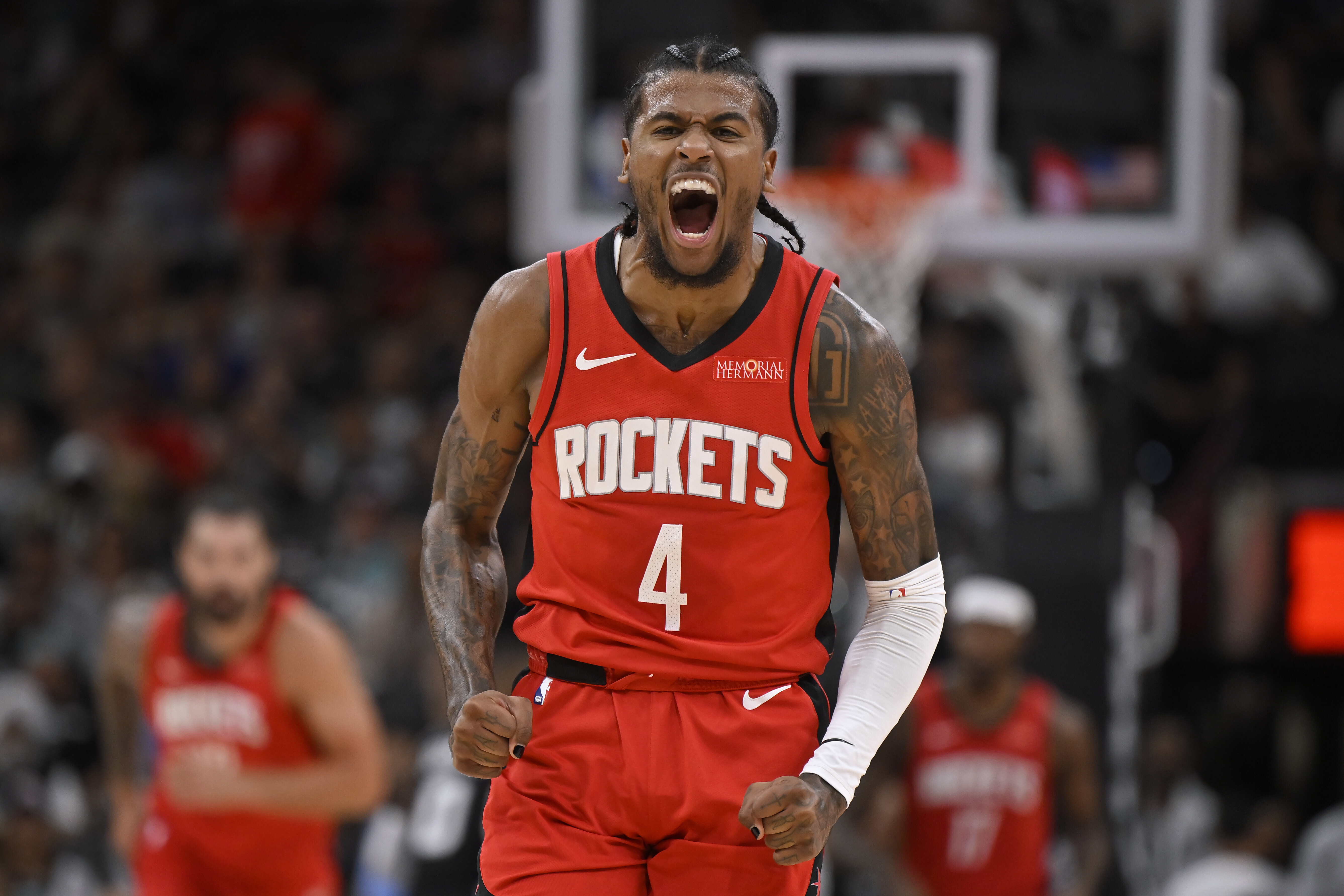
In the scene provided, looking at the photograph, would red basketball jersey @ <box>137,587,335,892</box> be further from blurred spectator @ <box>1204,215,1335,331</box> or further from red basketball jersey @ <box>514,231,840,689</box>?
blurred spectator @ <box>1204,215,1335,331</box>

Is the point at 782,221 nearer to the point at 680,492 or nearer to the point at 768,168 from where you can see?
the point at 768,168

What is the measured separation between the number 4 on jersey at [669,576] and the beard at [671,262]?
0.42 metres

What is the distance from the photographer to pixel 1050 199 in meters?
7.15

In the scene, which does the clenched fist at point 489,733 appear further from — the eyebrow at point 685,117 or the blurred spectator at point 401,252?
the blurred spectator at point 401,252

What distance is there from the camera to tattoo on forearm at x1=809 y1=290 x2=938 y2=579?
3018 mm

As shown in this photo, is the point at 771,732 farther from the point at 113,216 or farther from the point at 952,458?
the point at 113,216

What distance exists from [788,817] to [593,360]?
0.84 meters

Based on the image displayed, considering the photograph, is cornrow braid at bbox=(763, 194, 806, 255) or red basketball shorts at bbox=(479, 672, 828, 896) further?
cornrow braid at bbox=(763, 194, 806, 255)

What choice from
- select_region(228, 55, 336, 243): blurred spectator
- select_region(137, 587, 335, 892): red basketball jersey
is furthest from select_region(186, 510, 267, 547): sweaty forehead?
select_region(228, 55, 336, 243): blurred spectator

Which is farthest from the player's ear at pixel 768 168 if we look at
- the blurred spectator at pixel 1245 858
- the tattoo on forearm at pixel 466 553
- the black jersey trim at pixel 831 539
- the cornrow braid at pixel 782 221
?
the blurred spectator at pixel 1245 858

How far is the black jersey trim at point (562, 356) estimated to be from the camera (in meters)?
3.04

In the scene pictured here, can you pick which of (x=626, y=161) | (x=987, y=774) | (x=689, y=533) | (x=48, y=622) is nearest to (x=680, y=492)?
(x=689, y=533)

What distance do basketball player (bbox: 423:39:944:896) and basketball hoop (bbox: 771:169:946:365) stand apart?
357 cm

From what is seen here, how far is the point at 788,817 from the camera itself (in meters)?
2.80
